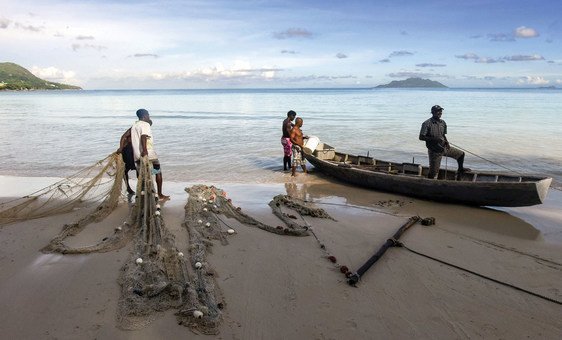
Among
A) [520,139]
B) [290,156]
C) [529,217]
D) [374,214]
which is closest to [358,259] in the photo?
[374,214]

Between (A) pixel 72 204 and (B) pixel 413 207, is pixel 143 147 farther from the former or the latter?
(B) pixel 413 207

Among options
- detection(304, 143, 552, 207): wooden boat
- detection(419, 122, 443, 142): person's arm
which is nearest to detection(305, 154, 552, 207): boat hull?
detection(304, 143, 552, 207): wooden boat

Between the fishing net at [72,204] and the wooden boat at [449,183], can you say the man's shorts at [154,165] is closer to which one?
the fishing net at [72,204]

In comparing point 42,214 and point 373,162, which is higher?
point 373,162

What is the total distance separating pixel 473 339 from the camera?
13.4 ft

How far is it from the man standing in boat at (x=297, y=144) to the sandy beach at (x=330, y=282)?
475 cm

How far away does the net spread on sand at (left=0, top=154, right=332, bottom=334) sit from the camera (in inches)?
175

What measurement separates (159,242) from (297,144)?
23.8 feet

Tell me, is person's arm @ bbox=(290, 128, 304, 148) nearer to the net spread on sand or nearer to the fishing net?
the net spread on sand

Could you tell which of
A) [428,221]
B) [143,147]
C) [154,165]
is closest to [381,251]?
[428,221]

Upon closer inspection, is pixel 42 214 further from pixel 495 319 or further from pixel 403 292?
pixel 495 319

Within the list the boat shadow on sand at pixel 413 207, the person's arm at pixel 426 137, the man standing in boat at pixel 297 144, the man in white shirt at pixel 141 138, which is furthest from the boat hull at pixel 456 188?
the man in white shirt at pixel 141 138

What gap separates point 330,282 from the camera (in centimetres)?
527

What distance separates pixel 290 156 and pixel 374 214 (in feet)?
18.2
